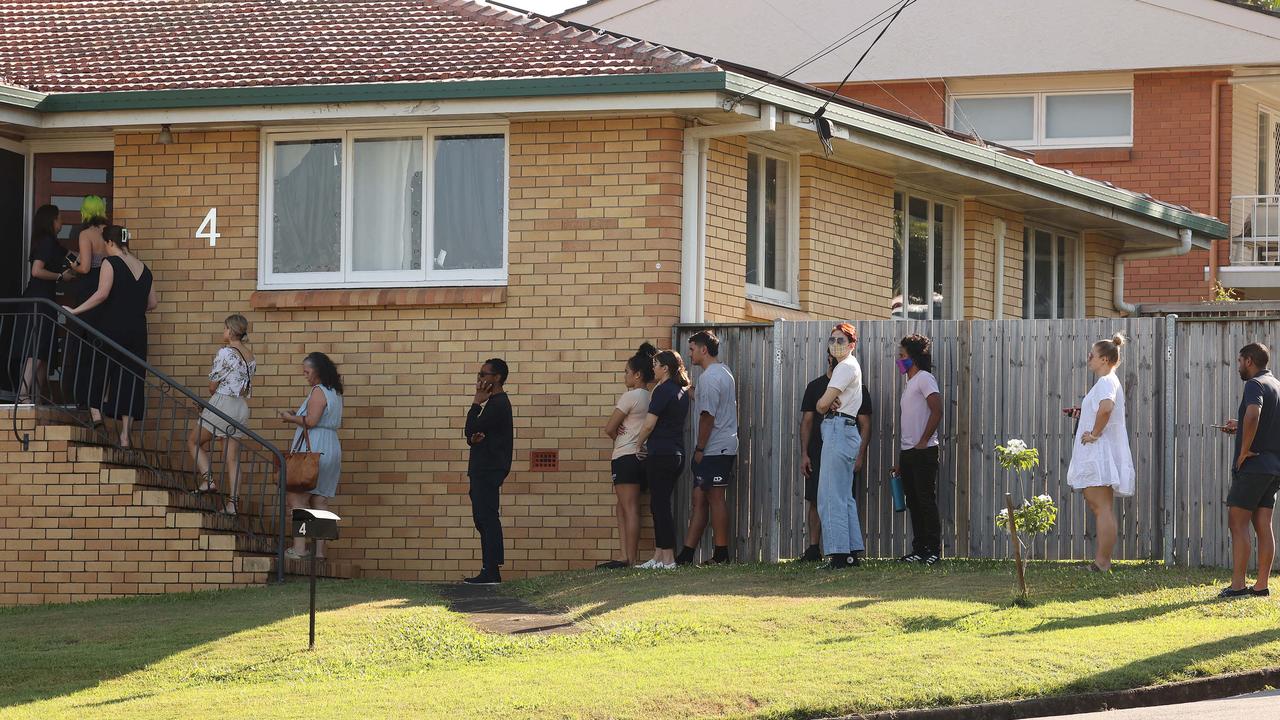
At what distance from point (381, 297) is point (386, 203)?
2.86 ft

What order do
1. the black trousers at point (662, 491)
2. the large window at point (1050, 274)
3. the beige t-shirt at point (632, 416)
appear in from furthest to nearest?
the large window at point (1050, 274)
the beige t-shirt at point (632, 416)
the black trousers at point (662, 491)

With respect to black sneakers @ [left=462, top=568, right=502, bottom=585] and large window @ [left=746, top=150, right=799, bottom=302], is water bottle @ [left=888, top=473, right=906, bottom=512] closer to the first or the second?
large window @ [left=746, top=150, right=799, bottom=302]

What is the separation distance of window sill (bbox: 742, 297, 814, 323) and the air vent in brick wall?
2.09m

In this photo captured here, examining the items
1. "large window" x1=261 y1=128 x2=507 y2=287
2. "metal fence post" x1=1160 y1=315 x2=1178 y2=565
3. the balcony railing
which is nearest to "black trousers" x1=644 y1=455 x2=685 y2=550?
"large window" x1=261 y1=128 x2=507 y2=287

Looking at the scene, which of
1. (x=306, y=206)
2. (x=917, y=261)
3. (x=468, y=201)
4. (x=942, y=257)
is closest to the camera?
(x=468, y=201)

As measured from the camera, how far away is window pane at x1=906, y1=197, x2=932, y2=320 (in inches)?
700

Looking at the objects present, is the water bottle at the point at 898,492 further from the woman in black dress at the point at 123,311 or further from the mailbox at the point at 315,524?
the woman in black dress at the point at 123,311

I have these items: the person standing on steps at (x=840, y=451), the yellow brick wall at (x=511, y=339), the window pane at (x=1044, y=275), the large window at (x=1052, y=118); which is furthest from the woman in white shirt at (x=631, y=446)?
the large window at (x=1052, y=118)

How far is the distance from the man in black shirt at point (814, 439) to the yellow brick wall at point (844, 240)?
237cm

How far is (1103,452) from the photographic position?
12.9 metres

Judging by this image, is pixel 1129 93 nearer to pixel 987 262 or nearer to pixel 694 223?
pixel 987 262

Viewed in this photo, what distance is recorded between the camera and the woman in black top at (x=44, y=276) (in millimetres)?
14586

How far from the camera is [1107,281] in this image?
21.1 metres

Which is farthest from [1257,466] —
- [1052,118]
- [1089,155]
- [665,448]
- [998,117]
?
[998,117]
